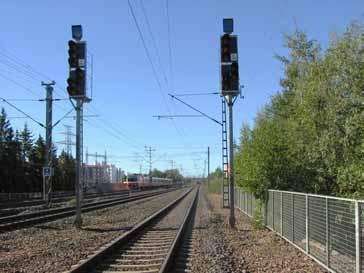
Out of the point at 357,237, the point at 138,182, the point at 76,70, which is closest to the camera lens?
the point at 357,237

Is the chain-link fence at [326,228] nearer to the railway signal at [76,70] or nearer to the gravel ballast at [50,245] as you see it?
the gravel ballast at [50,245]

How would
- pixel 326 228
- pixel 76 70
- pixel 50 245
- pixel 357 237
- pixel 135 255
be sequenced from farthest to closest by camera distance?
pixel 76 70, pixel 50 245, pixel 135 255, pixel 326 228, pixel 357 237

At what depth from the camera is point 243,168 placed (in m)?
21.6

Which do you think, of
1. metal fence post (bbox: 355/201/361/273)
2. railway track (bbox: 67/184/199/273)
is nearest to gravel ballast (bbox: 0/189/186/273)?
railway track (bbox: 67/184/199/273)

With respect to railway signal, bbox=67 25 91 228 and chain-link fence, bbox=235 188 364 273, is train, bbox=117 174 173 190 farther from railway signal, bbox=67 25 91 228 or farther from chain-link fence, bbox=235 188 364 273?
chain-link fence, bbox=235 188 364 273

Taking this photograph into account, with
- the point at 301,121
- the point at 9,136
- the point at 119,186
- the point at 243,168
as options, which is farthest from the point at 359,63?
the point at 119,186

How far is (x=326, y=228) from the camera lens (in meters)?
10.7

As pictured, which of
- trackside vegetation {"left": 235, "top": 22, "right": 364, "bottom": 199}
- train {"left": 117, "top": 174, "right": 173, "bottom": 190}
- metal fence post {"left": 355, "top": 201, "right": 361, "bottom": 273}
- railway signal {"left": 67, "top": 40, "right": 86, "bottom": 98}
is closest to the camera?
metal fence post {"left": 355, "top": 201, "right": 361, "bottom": 273}

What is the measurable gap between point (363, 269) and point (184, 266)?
433cm

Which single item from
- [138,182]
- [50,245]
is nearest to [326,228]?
[50,245]

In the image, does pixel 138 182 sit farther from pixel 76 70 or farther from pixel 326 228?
pixel 326 228

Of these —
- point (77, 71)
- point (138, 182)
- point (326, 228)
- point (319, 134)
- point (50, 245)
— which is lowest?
point (138, 182)

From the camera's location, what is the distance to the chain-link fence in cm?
898

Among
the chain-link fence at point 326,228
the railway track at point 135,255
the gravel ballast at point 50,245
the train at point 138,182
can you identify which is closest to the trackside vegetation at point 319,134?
the chain-link fence at point 326,228
